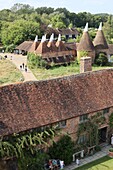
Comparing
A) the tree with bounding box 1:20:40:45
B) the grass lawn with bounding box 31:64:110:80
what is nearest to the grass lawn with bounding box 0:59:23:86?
the grass lawn with bounding box 31:64:110:80

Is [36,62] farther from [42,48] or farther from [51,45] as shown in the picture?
[51,45]

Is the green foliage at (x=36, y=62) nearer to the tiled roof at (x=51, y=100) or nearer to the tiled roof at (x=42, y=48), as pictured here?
the tiled roof at (x=42, y=48)

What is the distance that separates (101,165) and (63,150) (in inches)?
121

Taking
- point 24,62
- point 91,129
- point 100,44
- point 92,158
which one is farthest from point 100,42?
point 92,158

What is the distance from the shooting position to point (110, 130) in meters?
25.7

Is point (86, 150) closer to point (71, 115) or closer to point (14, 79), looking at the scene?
point (71, 115)

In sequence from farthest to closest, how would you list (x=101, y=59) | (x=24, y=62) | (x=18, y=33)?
(x=18, y=33)
(x=24, y=62)
(x=101, y=59)

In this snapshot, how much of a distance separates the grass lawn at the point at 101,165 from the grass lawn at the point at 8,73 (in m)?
22.3

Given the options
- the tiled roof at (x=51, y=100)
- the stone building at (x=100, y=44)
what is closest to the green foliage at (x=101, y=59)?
the stone building at (x=100, y=44)

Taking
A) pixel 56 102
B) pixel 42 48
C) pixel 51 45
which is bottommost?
pixel 56 102

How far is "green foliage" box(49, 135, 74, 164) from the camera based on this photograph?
21.8m

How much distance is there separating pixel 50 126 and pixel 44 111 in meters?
1.21

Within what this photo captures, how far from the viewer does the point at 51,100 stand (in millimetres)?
22688

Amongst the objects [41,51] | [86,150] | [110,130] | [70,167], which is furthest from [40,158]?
[41,51]
